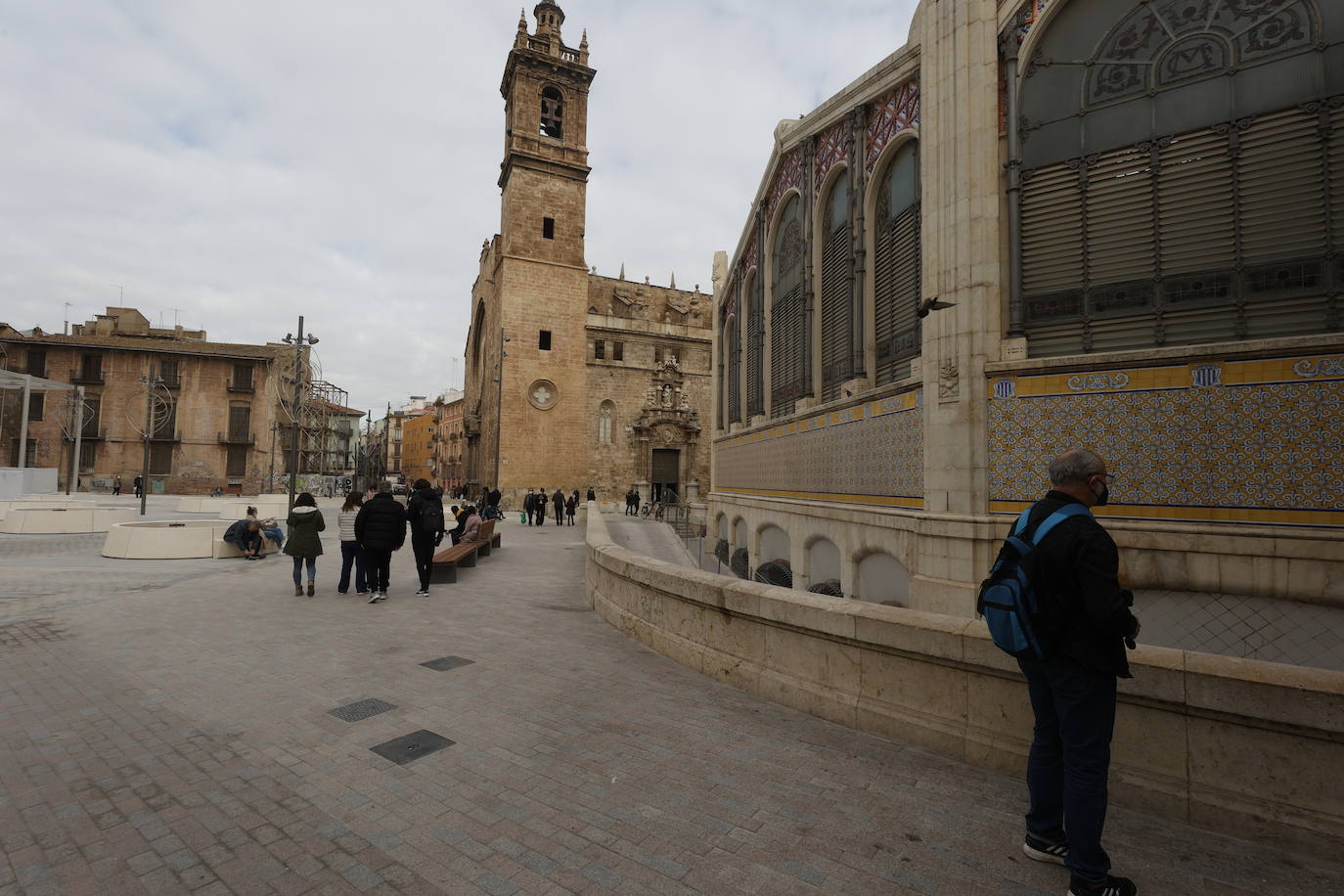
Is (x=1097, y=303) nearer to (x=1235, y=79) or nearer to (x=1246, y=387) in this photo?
(x=1246, y=387)

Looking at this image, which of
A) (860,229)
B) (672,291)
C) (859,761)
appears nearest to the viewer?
(859,761)

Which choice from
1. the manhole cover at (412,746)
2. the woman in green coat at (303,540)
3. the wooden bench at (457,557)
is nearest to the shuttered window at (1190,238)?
the manhole cover at (412,746)

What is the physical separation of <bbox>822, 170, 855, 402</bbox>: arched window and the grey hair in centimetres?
747

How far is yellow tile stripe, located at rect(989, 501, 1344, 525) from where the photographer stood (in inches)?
211

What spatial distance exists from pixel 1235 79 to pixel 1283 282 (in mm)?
2146

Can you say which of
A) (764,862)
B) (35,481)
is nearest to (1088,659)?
(764,862)

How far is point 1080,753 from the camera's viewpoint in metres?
2.33

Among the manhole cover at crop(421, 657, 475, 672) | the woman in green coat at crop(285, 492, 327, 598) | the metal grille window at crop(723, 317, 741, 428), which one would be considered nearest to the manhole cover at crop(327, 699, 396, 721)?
the manhole cover at crop(421, 657, 475, 672)

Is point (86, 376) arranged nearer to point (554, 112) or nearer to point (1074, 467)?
point (554, 112)

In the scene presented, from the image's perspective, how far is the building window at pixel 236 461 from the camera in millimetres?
41562

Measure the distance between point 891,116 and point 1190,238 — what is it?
176 inches

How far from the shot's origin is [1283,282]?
228 inches

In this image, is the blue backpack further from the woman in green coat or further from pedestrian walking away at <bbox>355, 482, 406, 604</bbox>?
the woman in green coat

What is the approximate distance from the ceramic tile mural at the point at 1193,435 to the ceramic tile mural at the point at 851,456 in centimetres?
110
